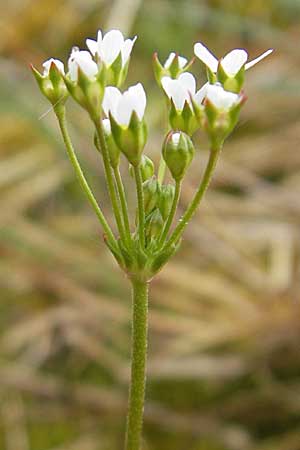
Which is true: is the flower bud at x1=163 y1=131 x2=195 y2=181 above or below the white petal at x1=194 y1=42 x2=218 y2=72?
below

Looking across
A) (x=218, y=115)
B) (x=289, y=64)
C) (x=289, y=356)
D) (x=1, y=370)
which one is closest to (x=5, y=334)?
(x=1, y=370)

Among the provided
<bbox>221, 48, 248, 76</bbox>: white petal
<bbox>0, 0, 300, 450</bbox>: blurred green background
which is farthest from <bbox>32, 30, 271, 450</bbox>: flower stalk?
<bbox>0, 0, 300, 450</bbox>: blurred green background

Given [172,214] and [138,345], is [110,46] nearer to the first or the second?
[172,214]

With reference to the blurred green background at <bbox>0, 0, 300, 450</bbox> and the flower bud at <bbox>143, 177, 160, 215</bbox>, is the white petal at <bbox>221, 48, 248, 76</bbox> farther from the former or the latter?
the blurred green background at <bbox>0, 0, 300, 450</bbox>

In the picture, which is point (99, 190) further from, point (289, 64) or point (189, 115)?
point (189, 115)

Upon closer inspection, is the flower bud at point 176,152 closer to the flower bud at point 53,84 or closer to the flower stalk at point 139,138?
the flower stalk at point 139,138

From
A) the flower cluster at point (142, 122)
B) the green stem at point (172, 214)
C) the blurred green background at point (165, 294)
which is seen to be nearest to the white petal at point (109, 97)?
the flower cluster at point (142, 122)

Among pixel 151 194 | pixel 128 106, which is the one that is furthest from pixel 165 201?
pixel 128 106
